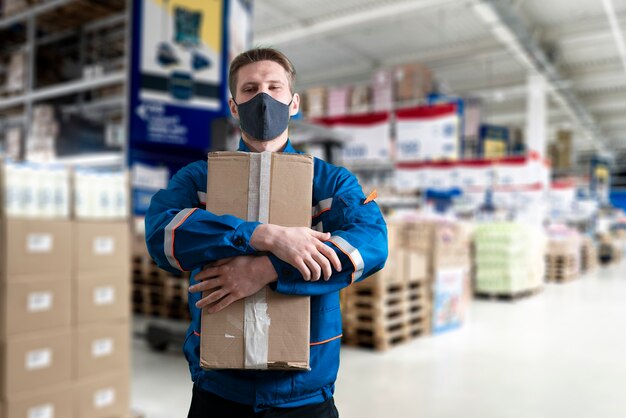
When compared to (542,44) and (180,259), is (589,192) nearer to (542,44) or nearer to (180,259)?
(542,44)

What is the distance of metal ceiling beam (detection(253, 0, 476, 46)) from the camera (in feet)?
33.0

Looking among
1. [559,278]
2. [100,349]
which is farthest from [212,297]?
[559,278]

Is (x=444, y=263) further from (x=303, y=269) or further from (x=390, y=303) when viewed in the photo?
(x=303, y=269)

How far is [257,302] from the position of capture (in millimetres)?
1172

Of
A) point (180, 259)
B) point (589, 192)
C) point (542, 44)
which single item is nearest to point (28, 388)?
point (180, 259)

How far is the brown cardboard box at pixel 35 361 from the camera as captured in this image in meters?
2.93

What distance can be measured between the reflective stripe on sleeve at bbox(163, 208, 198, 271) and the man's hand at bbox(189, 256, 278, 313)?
0.29 feet

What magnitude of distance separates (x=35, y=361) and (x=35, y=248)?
672mm

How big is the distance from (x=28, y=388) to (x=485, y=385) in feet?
12.6

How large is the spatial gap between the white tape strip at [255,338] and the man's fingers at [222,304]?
0.16 feet

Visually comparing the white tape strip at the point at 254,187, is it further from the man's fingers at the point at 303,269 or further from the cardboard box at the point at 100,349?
the cardboard box at the point at 100,349

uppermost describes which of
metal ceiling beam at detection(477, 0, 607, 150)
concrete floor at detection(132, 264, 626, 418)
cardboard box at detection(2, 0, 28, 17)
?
metal ceiling beam at detection(477, 0, 607, 150)

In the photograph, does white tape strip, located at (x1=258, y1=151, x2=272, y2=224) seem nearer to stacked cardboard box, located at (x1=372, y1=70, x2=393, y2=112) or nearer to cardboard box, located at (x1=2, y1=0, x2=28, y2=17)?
cardboard box, located at (x1=2, y1=0, x2=28, y2=17)

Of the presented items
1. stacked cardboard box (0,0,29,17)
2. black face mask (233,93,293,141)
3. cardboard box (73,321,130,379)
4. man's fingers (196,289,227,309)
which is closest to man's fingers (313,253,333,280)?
man's fingers (196,289,227,309)
